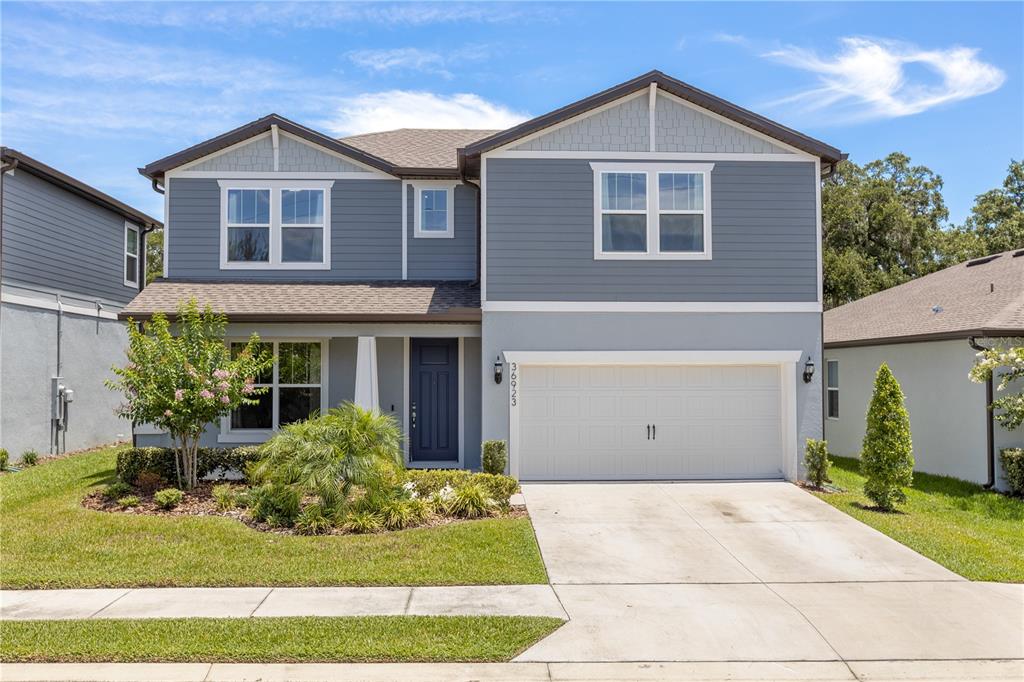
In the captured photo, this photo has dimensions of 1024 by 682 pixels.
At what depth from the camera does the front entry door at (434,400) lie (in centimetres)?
1350

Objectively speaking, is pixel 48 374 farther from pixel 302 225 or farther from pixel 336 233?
pixel 336 233

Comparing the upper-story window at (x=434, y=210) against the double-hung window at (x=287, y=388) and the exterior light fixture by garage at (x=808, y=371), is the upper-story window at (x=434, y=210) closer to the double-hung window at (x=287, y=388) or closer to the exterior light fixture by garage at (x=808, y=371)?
the double-hung window at (x=287, y=388)

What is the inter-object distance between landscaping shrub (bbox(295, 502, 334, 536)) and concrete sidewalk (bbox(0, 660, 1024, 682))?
3620 mm

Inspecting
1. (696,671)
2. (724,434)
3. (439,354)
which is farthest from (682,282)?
(696,671)

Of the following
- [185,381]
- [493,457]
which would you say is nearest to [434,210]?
[493,457]

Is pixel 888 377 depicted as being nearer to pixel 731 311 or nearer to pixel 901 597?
pixel 731 311

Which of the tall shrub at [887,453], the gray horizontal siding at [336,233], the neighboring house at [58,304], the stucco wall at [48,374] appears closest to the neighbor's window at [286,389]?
the gray horizontal siding at [336,233]

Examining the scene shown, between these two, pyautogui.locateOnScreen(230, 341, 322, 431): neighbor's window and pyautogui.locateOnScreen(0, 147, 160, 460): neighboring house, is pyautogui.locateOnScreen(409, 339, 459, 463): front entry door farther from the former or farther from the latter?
pyautogui.locateOnScreen(0, 147, 160, 460): neighboring house

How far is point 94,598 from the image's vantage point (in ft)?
22.5

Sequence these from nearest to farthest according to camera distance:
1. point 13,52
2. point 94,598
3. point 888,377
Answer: point 94,598
point 888,377
point 13,52

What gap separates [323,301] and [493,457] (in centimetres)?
414

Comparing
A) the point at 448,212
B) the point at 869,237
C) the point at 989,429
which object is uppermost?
the point at 869,237

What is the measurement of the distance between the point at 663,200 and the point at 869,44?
573cm

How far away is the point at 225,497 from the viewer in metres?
10.2
